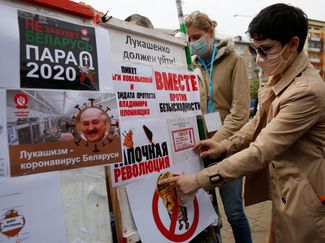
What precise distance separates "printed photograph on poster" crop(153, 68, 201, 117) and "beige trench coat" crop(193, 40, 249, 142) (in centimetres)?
34

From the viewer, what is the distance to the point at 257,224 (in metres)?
4.02

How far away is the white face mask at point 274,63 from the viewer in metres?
1.85

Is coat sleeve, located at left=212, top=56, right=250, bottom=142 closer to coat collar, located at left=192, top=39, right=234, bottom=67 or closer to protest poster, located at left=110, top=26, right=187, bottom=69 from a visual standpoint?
coat collar, located at left=192, top=39, right=234, bottom=67

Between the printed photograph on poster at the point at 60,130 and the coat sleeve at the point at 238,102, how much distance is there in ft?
3.48

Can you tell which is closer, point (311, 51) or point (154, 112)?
point (154, 112)

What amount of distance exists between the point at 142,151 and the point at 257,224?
283 cm

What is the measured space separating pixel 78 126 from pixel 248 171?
0.91m

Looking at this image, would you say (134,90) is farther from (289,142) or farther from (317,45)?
(317,45)

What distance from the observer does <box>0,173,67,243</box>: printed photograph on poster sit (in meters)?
1.09

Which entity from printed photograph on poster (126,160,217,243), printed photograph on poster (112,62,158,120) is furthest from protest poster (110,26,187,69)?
printed photograph on poster (126,160,217,243)

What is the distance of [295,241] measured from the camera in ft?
5.92

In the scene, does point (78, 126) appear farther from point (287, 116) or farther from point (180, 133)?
point (287, 116)

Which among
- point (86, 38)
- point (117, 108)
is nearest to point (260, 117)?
point (117, 108)

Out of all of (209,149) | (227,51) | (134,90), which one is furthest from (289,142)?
(227,51)
